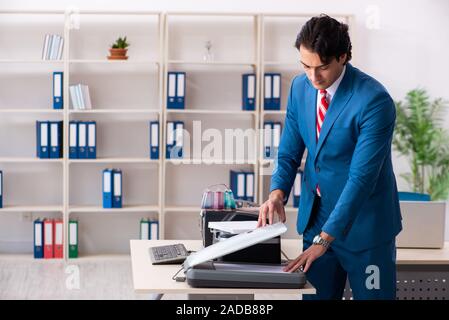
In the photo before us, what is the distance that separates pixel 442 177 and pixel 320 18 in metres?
4.14

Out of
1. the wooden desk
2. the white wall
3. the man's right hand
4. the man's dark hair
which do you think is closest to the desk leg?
the wooden desk

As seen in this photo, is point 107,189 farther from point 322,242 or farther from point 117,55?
point 322,242

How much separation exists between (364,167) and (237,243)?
44cm

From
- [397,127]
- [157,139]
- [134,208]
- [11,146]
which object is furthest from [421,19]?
[11,146]

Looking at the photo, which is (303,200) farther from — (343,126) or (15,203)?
(15,203)

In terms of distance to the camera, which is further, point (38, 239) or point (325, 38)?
point (38, 239)

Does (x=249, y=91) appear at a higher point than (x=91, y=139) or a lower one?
higher

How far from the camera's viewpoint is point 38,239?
5875 mm

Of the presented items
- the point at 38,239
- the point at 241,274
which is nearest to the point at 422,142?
the point at 38,239

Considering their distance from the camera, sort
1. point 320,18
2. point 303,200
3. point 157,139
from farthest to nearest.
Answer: point 157,139 → point 303,200 → point 320,18

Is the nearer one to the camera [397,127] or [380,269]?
[380,269]

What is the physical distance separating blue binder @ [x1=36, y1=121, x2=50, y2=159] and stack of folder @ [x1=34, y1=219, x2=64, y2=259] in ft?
1.71

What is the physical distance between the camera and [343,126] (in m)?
2.37

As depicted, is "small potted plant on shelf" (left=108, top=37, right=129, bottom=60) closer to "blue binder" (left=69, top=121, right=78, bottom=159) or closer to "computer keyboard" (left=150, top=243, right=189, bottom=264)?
"blue binder" (left=69, top=121, right=78, bottom=159)
